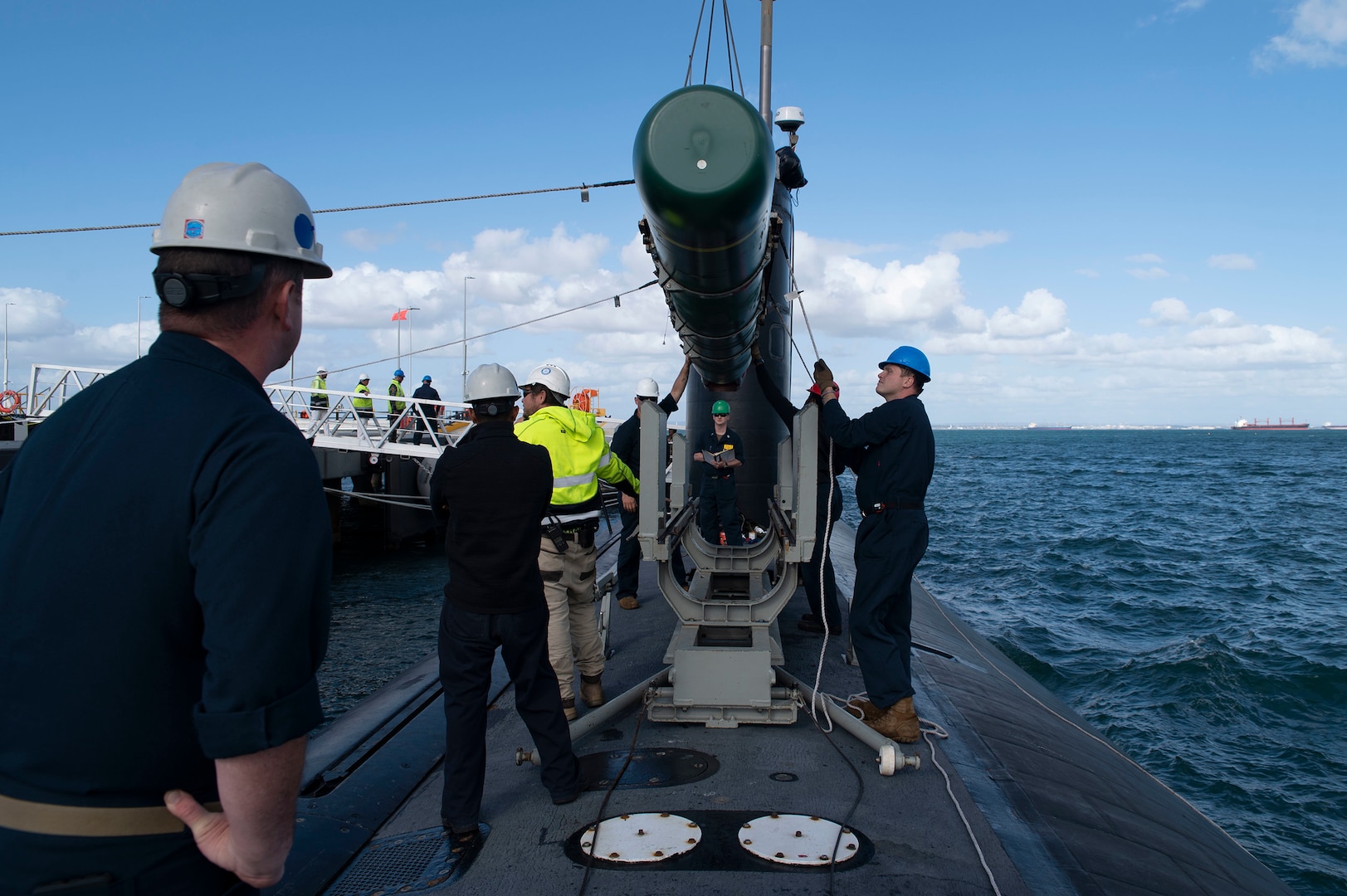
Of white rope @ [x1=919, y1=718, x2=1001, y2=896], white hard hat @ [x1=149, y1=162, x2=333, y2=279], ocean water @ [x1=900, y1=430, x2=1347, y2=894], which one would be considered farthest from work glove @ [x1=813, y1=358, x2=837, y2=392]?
ocean water @ [x1=900, y1=430, x2=1347, y2=894]

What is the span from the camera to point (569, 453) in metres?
6.18

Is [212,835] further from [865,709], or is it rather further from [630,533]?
[630,533]

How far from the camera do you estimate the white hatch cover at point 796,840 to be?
4281 mm

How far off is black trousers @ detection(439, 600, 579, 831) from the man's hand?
2.75m

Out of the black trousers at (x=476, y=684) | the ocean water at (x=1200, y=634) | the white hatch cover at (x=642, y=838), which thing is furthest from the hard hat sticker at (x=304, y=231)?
the ocean water at (x=1200, y=634)

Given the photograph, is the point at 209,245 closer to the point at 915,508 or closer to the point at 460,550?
the point at 460,550

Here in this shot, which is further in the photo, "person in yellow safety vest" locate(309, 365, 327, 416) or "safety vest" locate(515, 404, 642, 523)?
"person in yellow safety vest" locate(309, 365, 327, 416)

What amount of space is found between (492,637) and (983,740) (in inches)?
162

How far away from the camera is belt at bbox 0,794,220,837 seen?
65.7 inches

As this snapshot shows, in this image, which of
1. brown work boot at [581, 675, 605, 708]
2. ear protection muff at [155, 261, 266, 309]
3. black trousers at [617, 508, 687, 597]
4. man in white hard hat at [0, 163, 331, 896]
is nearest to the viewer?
man in white hard hat at [0, 163, 331, 896]

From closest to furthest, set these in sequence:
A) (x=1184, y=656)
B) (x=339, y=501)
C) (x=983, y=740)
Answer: (x=983, y=740) → (x=1184, y=656) → (x=339, y=501)

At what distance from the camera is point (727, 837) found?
14.8 feet

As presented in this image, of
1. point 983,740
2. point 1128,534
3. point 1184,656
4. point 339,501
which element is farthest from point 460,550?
point 1128,534

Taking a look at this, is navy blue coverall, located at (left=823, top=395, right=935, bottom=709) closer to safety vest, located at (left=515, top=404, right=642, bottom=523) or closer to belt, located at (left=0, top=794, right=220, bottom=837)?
safety vest, located at (left=515, top=404, right=642, bottom=523)
